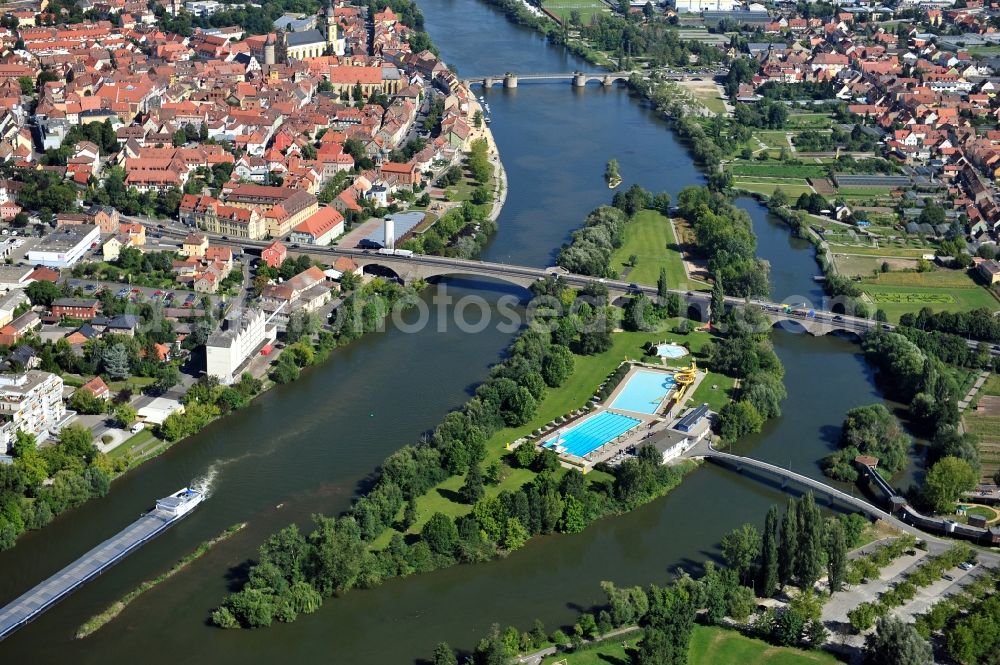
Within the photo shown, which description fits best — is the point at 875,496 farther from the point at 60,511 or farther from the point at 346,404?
the point at 60,511

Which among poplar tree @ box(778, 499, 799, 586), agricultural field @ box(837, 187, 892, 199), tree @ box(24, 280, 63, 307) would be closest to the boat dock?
tree @ box(24, 280, 63, 307)

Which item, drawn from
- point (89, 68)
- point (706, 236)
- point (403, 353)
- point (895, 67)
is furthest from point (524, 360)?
point (895, 67)

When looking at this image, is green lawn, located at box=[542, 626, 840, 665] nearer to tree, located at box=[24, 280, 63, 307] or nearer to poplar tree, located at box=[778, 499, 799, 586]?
poplar tree, located at box=[778, 499, 799, 586]

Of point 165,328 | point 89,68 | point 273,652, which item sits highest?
point 89,68

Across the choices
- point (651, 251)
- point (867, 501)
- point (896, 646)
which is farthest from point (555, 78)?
point (896, 646)

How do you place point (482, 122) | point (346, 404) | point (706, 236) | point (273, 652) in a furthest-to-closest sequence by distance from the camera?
point (482, 122)
point (706, 236)
point (346, 404)
point (273, 652)

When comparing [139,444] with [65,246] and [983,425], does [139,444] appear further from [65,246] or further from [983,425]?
[983,425]
